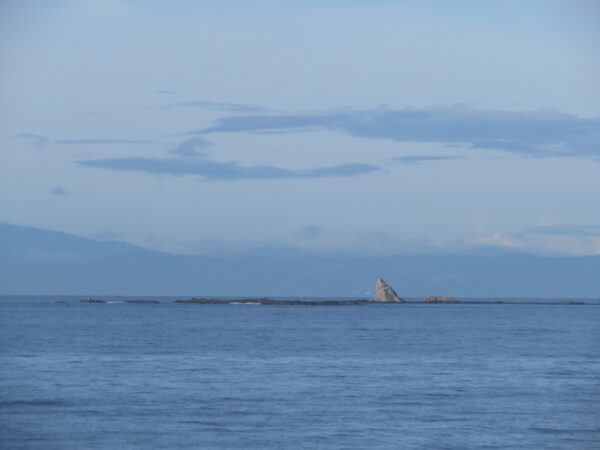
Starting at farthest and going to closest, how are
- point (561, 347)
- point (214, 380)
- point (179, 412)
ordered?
point (561, 347) < point (214, 380) < point (179, 412)

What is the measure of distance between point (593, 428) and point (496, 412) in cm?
432

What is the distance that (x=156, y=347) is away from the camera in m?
70.8

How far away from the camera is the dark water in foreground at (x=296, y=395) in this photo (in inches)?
1346

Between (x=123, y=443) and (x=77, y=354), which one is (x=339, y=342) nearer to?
(x=77, y=354)

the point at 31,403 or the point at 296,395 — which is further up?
the point at 296,395

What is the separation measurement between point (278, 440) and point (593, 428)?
11310 millimetres

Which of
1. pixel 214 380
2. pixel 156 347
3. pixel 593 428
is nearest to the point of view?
pixel 593 428

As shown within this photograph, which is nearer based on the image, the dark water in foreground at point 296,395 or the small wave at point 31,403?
the dark water in foreground at point 296,395

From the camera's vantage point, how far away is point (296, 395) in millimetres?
43469

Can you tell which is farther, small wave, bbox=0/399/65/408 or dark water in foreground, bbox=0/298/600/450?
small wave, bbox=0/399/65/408

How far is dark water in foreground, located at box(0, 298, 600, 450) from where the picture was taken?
34.2 m

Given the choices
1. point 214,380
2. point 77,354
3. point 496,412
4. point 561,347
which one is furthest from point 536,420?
point 561,347

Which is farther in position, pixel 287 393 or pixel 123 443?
pixel 287 393

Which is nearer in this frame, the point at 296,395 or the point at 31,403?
the point at 31,403
